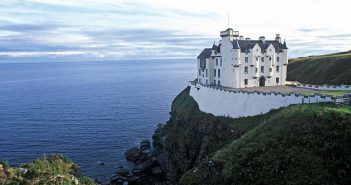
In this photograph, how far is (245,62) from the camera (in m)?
Answer: 70.4

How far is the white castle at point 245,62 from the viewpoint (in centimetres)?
6975

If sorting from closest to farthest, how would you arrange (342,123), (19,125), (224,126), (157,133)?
1. (342,123)
2. (224,126)
3. (157,133)
4. (19,125)

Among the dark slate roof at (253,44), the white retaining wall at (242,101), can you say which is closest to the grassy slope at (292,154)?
the white retaining wall at (242,101)

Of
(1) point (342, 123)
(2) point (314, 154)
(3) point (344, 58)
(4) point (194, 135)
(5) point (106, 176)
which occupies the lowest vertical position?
(5) point (106, 176)

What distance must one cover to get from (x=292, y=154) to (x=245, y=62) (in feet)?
133

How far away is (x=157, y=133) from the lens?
254 feet

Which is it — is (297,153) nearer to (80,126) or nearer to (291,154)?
(291,154)

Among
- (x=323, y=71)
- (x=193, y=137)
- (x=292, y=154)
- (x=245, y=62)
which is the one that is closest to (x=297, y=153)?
(x=292, y=154)

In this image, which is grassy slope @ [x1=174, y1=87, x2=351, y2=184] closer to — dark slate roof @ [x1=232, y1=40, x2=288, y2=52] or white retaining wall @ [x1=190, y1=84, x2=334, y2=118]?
white retaining wall @ [x1=190, y1=84, x2=334, y2=118]

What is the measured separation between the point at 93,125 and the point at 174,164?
34.7m

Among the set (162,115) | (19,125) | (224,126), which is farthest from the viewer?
(162,115)

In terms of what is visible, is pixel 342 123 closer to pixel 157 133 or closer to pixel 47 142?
pixel 157 133

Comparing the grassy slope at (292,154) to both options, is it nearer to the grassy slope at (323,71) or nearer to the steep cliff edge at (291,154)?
the steep cliff edge at (291,154)

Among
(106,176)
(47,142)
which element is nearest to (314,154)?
(106,176)
